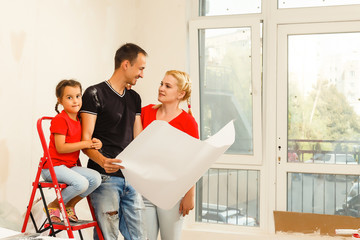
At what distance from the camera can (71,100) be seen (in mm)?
2000

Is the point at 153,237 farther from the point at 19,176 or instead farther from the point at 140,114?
the point at 19,176

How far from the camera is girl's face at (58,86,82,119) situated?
1.99 meters

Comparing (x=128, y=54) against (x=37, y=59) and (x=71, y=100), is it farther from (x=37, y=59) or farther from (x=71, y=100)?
(x=37, y=59)

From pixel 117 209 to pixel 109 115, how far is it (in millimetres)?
417

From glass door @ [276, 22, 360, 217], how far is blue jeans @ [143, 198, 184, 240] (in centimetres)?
187

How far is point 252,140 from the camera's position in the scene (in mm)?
3871

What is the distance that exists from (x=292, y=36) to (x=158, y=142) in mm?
2486

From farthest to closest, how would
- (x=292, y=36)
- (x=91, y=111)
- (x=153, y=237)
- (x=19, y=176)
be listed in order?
(x=292, y=36) < (x=19, y=176) < (x=153, y=237) < (x=91, y=111)

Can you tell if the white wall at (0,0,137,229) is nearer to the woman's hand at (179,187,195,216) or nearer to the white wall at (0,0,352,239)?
the white wall at (0,0,352,239)

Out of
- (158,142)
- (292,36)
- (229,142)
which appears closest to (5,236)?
(158,142)

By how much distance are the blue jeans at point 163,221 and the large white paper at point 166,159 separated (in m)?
0.41

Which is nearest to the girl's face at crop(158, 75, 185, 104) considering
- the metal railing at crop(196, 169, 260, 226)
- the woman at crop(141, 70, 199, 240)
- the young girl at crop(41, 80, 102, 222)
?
the woman at crop(141, 70, 199, 240)

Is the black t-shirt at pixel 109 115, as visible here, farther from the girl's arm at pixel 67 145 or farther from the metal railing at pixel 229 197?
the metal railing at pixel 229 197

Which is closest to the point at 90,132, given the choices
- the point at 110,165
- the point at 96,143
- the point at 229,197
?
the point at 96,143
